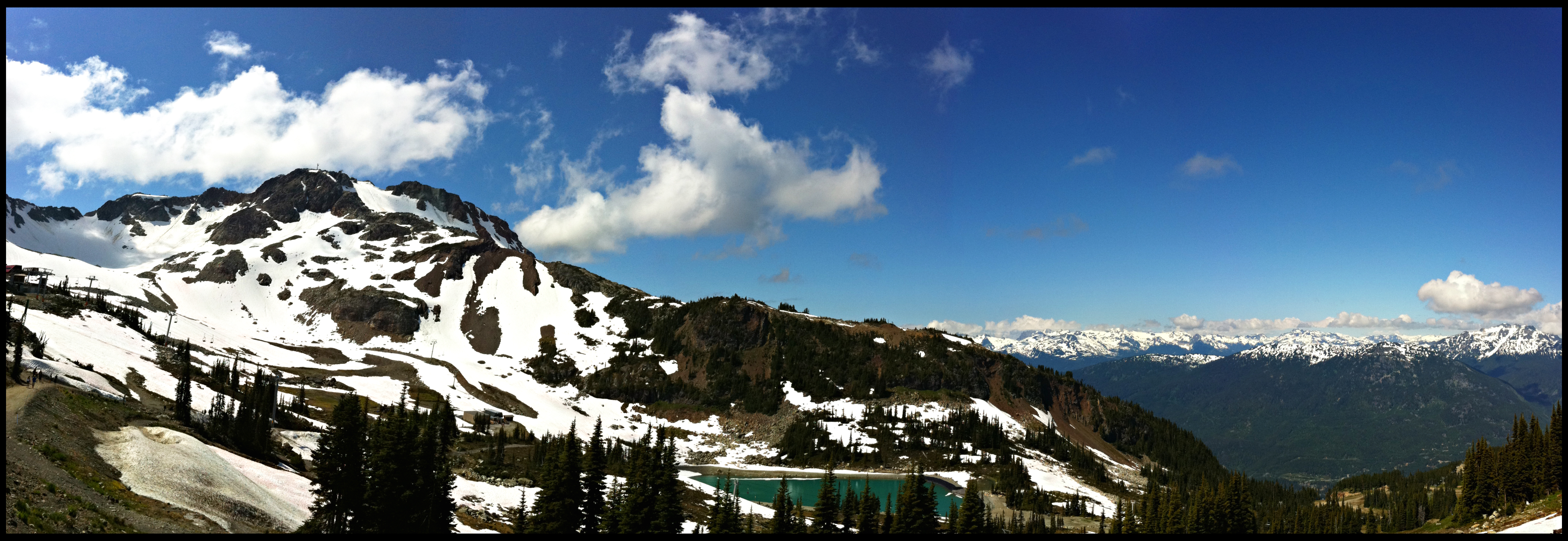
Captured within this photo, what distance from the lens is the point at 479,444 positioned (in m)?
127

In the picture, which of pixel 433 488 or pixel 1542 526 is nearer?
pixel 433 488

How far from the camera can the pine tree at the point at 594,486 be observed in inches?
2185

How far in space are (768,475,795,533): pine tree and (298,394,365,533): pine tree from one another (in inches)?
1202

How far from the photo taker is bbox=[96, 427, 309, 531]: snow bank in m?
43.6

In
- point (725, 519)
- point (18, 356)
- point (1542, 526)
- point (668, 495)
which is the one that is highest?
point (18, 356)

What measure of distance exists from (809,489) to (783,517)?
85.3 metres

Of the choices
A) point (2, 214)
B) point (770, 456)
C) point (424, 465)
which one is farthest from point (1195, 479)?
point (2, 214)

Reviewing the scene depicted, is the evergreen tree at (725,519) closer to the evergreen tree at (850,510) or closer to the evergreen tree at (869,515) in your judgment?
the evergreen tree at (850,510)

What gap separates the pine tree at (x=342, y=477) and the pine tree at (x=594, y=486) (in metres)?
15.3

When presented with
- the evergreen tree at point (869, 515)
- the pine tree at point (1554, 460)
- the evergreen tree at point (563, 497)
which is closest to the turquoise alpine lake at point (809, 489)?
the evergreen tree at point (869, 515)

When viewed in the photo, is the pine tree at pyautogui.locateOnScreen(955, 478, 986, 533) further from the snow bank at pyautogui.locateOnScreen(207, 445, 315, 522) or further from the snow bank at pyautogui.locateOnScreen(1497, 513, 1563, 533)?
the snow bank at pyautogui.locateOnScreen(207, 445, 315, 522)

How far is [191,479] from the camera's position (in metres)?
46.3

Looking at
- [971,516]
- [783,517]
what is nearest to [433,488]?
[783,517]

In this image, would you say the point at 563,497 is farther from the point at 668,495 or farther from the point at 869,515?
the point at 869,515
